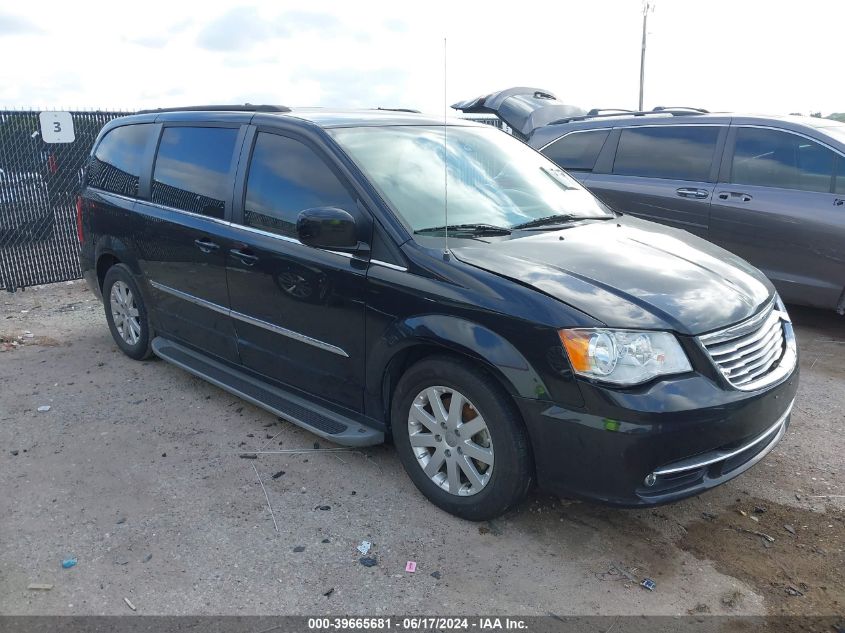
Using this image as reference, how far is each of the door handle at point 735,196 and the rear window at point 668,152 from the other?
26 cm

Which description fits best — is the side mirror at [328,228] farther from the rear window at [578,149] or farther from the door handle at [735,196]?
the rear window at [578,149]

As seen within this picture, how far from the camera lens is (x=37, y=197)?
850 centimetres

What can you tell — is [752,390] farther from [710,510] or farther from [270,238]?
[270,238]

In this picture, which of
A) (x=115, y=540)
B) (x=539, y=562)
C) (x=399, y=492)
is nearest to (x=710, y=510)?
(x=539, y=562)

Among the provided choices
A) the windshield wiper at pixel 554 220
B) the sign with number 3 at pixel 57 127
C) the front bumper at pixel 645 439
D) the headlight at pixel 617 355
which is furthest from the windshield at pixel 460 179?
the sign with number 3 at pixel 57 127

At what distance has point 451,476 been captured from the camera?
3293 mm

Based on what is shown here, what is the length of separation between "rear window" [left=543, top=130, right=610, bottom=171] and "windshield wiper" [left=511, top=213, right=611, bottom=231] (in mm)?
3232

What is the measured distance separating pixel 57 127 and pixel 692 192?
715cm

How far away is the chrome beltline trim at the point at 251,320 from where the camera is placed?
147 inches

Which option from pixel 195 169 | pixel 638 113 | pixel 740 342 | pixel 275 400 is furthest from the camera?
pixel 638 113

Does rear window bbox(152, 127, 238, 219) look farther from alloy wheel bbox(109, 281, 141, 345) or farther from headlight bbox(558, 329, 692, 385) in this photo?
headlight bbox(558, 329, 692, 385)

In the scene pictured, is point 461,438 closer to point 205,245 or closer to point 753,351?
point 753,351

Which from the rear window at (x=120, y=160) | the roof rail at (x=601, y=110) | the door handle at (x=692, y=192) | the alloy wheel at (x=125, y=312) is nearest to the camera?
the rear window at (x=120, y=160)

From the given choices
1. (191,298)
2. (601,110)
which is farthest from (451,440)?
(601,110)
